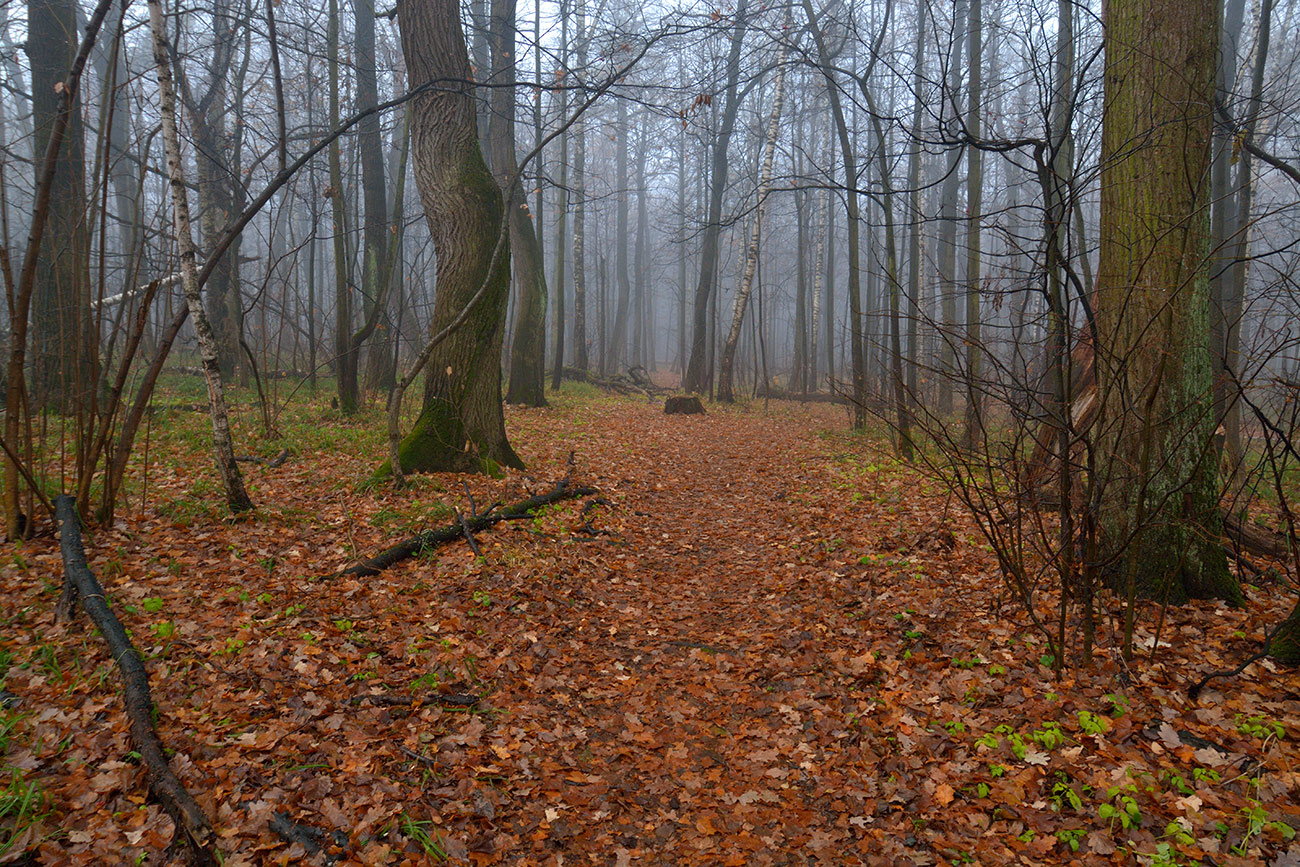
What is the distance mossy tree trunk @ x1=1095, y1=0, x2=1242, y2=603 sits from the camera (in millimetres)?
4199

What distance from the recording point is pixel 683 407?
16922 millimetres

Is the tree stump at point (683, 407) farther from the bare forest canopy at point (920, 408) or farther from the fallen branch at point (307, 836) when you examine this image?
the fallen branch at point (307, 836)

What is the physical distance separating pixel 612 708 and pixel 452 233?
227 inches

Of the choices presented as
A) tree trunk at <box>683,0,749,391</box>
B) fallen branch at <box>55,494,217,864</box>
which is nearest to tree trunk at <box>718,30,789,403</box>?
tree trunk at <box>683,0,749,391</box>

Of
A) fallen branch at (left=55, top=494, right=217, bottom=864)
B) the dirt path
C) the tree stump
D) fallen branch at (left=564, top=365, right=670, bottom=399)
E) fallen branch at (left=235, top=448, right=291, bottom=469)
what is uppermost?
fallen branch at (left=564, top=365, right=670, bottom=399)

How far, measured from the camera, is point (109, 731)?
3.07m

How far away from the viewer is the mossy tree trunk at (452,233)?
752 centimetres

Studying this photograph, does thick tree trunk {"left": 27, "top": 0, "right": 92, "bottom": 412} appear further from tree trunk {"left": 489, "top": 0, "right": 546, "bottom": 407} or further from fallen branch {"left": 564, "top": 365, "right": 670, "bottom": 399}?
fallen branch {"left": 564, "top": 365, "right": 670, "bottom": 399}

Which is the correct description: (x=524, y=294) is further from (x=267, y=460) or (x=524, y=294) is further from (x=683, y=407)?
(x=267, y=460)

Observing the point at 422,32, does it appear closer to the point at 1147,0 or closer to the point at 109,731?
the point at 1147,0

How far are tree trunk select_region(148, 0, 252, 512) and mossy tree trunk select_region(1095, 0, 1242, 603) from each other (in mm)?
6598

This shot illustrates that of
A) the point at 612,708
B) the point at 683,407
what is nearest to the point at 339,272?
the point at 683,407

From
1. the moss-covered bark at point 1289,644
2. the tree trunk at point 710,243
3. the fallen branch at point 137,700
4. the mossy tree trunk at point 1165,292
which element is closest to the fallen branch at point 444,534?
the fallen branch at point 137,700

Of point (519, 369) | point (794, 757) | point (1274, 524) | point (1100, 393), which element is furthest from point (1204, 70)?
point (519, 369)
